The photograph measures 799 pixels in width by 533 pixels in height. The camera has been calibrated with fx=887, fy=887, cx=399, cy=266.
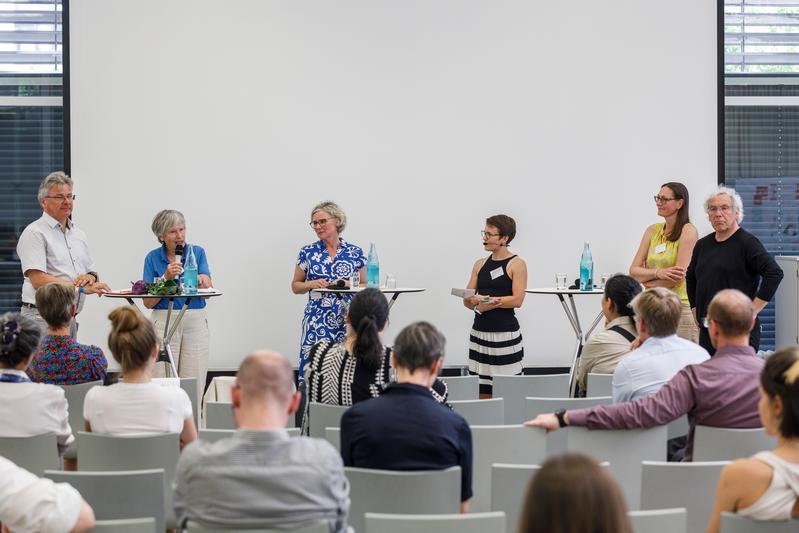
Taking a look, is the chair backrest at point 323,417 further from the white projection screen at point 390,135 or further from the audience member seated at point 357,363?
the white projection screen at point 390,135

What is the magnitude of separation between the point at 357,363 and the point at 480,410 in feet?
1.84

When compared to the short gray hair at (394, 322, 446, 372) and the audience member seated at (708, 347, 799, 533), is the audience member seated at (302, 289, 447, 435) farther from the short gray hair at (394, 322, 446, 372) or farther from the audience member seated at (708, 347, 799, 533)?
the audience member seated at (708, 347, 799, 533)

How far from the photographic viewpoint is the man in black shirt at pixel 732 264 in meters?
5.29

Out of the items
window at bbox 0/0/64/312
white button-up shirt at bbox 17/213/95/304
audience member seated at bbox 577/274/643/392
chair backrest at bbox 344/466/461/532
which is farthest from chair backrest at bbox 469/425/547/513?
window at bbox 0/0/64/312

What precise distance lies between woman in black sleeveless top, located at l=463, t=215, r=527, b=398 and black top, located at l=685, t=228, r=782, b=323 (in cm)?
A: 113

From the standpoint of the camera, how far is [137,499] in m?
2.42

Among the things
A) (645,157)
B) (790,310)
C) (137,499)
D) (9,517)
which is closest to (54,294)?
(137,499)

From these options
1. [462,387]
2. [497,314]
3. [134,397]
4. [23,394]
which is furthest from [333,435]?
[497,314]

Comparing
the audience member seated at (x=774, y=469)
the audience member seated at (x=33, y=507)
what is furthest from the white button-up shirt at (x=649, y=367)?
the audience member seated at (x=33, y=507)

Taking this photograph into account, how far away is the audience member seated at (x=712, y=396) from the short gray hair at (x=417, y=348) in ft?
1.43

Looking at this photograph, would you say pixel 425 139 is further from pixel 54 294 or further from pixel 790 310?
pixel 54 294

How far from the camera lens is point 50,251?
552 cm

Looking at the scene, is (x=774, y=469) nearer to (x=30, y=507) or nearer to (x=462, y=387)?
(x=30, y=507)

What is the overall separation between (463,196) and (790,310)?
9.43 feet
